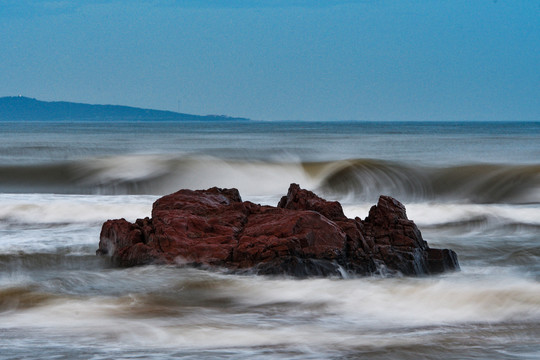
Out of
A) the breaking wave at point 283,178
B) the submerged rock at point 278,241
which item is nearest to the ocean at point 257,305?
the submerged rock at point 278,241

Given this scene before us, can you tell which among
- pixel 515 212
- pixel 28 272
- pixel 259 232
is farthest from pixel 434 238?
pixel 28 272

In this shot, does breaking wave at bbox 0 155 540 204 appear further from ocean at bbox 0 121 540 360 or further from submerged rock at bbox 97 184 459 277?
submerged rock at bbox 97 184 459 277

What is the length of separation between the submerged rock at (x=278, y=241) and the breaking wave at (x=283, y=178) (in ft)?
33.3

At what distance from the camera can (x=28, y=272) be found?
377 inches

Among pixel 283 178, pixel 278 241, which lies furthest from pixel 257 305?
pixel 283 178

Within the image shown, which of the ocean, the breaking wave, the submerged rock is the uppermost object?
the breaking wave

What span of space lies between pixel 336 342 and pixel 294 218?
269 centimetres

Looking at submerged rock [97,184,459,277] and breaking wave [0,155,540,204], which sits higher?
breaking wave [0,155,540,204]

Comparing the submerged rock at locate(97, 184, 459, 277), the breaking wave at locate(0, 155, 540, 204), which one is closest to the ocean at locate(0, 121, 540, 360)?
the submerged rock at locate(97, 184, 459, 277)

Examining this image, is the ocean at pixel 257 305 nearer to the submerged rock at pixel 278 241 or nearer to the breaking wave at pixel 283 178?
the submerged rock at pixel 278 241

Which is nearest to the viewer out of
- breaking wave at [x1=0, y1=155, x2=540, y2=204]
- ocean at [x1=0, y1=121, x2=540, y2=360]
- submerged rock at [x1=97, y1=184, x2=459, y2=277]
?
ocean at [x1=0, y1=121, x2=540, y2=360]

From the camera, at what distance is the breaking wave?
20.7m

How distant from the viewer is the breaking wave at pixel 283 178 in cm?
2067

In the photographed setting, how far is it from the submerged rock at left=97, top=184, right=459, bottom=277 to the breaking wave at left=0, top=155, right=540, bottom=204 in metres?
10.1
